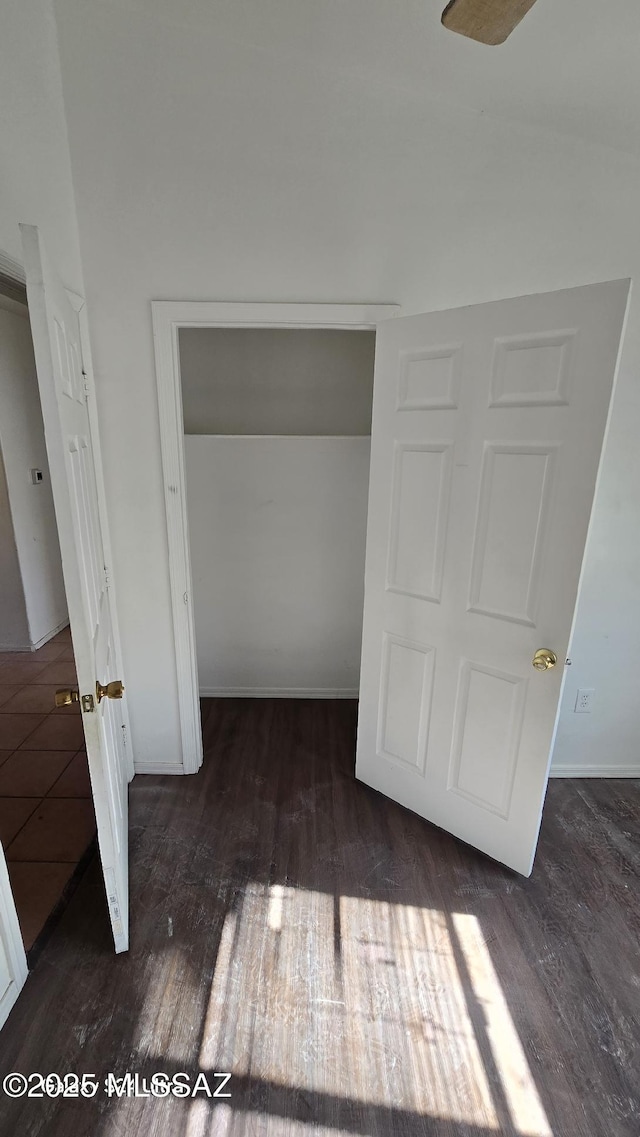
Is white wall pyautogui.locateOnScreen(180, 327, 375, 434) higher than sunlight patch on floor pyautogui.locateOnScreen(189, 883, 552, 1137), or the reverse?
white wall pyautogui.locateOnScreen(180, 327, 375, 434)

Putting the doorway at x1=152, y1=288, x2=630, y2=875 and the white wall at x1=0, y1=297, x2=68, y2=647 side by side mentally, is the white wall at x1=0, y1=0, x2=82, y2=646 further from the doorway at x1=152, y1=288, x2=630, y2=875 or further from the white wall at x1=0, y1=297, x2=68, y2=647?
the white wall at x1=0, y1=297, x2=68, y2=647

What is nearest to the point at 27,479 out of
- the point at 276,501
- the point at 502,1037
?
the point at 276,501

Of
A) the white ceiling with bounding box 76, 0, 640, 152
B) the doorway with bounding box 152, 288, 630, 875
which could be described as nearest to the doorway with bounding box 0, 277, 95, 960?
the doorway with bounding box 152, 288, 630, 875

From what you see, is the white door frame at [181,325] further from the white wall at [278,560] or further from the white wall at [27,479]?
the white wall at [27,479]

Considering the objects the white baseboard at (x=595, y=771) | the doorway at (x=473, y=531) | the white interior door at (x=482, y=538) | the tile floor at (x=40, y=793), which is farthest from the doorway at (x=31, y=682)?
the white baseboard at (x=595, y=771)

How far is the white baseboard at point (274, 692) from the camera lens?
3152 millimetres

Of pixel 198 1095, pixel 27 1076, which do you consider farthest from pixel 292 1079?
pixel 27 1076

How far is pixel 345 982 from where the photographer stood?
1.52 meters

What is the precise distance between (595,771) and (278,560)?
1988 mm

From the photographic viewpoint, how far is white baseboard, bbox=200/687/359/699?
3152mm

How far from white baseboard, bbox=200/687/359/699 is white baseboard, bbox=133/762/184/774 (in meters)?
0.75

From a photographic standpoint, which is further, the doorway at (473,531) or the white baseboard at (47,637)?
the white baseboard at (47,637)

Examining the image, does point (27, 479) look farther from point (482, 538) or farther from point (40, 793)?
point (482, 538)

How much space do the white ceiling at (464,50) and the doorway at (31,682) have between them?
1.11 meters
